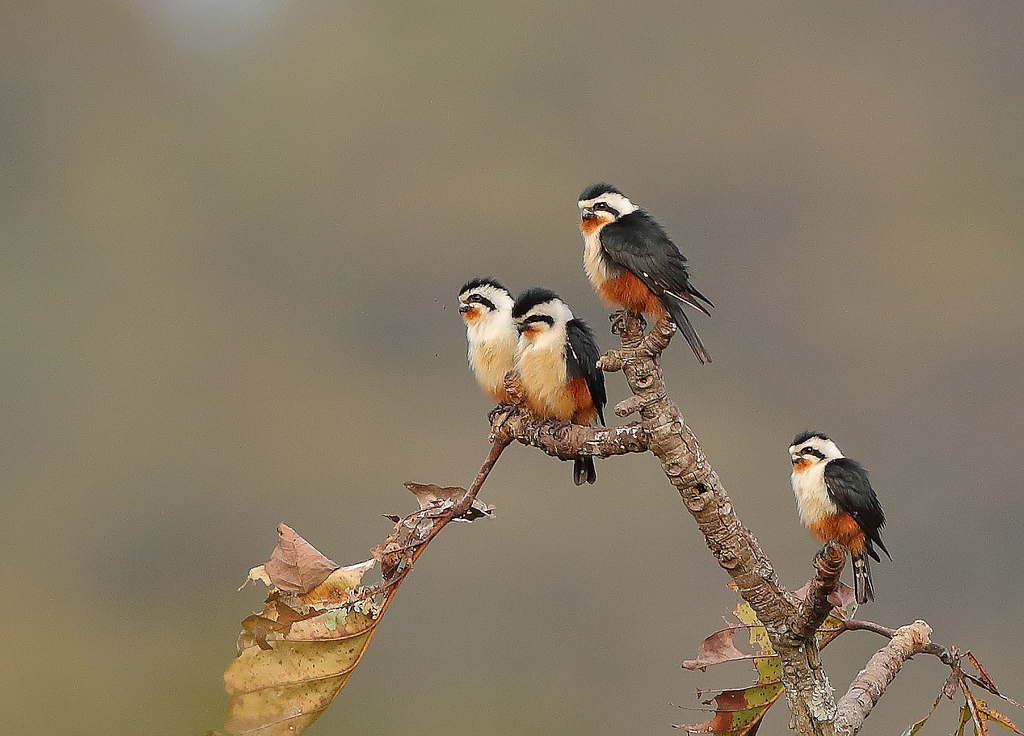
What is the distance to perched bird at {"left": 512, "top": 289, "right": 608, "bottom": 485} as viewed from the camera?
192cm

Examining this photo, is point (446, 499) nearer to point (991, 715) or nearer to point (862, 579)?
point (862, 579)

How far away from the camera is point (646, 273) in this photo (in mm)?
1672

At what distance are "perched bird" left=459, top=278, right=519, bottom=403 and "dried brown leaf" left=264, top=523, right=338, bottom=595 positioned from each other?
2.44ft

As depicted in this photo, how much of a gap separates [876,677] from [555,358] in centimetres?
82

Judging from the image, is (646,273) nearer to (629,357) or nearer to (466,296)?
(629,357)

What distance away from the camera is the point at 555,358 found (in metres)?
1.97

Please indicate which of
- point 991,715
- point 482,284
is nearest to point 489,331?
point 482,284

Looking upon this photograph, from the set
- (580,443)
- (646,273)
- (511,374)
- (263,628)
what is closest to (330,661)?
(263,628)

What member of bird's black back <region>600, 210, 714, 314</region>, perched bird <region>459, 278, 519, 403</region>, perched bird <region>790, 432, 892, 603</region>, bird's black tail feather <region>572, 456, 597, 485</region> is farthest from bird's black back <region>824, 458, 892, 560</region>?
perched bird <region>459, 278, 519, 403</region>

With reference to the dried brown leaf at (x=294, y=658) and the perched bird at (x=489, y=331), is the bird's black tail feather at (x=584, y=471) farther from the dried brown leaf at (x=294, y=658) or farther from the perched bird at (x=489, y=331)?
the dried brown leaf at (x=294, y=658)

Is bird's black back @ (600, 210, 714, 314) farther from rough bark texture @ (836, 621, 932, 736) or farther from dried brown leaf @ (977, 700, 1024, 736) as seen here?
dried brown leaf @ (977, 700, 1024, 736)

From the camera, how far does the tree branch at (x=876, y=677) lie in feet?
4.76

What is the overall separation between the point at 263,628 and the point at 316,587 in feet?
0.32

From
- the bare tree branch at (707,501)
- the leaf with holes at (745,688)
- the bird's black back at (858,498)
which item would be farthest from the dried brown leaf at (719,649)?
the bird's black back at (858,498)
